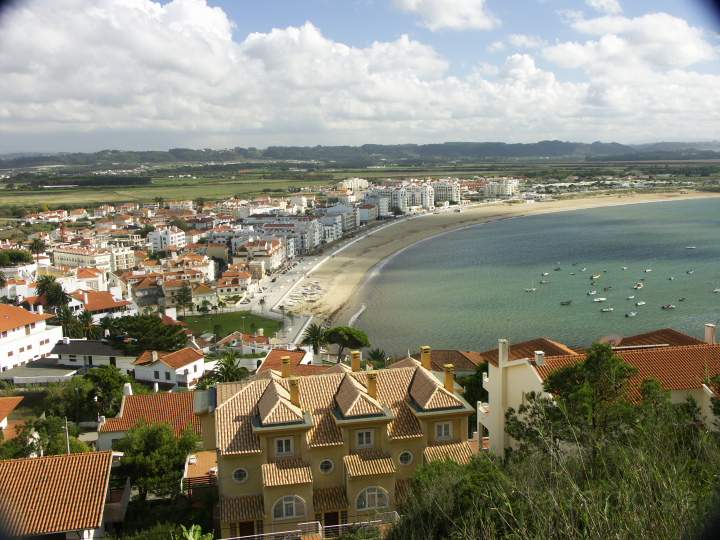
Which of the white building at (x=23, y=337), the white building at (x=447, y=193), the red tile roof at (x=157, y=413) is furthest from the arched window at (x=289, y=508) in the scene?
the white building at (x=447, y=193)

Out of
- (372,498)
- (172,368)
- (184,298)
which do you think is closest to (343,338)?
(172,368)

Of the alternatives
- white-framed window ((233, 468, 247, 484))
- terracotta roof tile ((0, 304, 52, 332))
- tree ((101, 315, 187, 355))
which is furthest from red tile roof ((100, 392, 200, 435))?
terracotta roof tile ((0, 304, 52, 332))

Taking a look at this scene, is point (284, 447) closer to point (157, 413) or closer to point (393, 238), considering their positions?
point (157, 413)

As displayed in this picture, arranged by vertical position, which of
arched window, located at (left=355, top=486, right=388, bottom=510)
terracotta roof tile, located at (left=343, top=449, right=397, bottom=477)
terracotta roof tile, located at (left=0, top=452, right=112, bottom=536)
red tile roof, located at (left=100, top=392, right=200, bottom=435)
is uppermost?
terracotta roof tile, located at (left=0, top=452, right=112, bottom=536)

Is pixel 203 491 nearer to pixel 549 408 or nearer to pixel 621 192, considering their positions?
pixel 549 408

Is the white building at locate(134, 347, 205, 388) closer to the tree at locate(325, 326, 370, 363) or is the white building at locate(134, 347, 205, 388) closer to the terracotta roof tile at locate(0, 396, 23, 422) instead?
the tree at locate(325, 326, 370, 363)

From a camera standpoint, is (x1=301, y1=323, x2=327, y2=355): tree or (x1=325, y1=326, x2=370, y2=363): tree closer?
(x1=301, y1=323, x2=327, y2=355): tree

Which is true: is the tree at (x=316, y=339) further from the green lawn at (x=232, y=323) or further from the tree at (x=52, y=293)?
the tree at (x=52, y=293)
